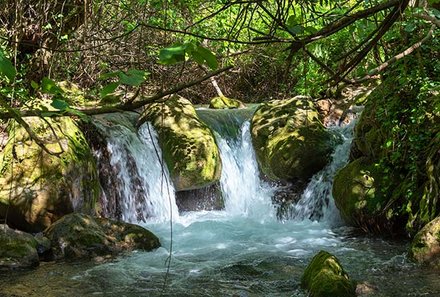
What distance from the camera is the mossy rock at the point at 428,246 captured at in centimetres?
505

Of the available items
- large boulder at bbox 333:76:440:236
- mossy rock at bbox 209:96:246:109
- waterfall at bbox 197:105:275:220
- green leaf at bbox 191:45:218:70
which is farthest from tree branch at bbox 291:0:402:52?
mossy rock at bbox 209:96:246:109

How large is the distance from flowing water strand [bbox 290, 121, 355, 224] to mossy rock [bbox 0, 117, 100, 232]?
328cm

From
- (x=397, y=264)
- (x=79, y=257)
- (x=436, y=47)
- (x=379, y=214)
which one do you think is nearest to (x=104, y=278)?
(x=79, y=257)

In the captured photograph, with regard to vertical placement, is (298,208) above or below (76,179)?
below

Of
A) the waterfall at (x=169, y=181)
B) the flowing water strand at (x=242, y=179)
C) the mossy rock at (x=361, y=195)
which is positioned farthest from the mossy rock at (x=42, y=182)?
the mossy rock at (x=361, y=195)

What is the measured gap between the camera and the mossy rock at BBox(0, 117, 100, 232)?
6.44 meters

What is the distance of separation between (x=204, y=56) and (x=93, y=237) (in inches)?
206

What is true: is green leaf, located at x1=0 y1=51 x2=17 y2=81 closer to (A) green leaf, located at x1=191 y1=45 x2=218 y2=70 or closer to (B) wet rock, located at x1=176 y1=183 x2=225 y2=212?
(A) green leaf, located at x1=191 y1=45 x2=218 y2=70

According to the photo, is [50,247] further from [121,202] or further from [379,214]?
[379,214]

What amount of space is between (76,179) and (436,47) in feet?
15.9

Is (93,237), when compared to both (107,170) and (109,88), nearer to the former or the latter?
(107,170)

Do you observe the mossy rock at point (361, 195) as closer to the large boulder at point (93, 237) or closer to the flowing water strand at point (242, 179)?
the flowing water strand at point (242, 179)

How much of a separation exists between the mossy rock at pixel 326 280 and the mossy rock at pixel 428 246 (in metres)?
1.05

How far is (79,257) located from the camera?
19.1ft
